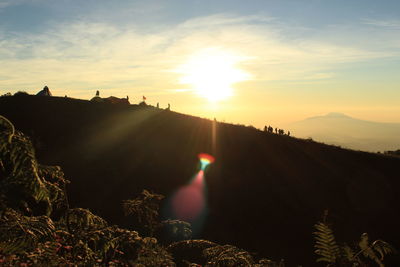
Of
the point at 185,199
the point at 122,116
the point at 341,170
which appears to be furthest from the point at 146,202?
the point at 122,116

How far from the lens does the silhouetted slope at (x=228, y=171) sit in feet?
68.9

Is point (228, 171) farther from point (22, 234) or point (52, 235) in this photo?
point (22, 234)

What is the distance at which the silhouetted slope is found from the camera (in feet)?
68.9

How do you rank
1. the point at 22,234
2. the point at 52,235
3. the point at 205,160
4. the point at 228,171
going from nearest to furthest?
the point at 22,234 → the point at 52,235 → the point at 228,171 → the point at 205,160

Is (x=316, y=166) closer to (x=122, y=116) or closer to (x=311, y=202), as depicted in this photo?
(x=311, y=202)

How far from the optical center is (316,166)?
27469 mm

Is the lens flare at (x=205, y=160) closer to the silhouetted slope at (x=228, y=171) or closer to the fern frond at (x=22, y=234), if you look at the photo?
the silhouetted slope at (x=228, y=171)

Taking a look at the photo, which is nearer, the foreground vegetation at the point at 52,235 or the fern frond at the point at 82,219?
the foreground vegetation at the point at 52,235

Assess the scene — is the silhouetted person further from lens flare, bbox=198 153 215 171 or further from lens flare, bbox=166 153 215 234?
lens flare, bbox=166 153 215 234

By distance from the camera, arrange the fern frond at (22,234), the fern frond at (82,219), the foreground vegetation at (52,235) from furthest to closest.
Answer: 1. the fern frond at (82,219)
2. the fern frond at (22,234)
3. the foreground vegetation at (52,235)

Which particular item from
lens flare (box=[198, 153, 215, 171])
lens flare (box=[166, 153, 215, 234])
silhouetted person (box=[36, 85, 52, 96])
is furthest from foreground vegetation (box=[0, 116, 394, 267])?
silhouetted person (box=[36, 85, 52, 96])

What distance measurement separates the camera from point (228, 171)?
84.8 ft

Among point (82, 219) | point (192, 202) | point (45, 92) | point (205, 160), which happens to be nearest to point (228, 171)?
point (205, 160)

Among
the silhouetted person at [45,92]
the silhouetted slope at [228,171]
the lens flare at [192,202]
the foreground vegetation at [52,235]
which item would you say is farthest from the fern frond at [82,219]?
the silhouetted person at [45,92]
